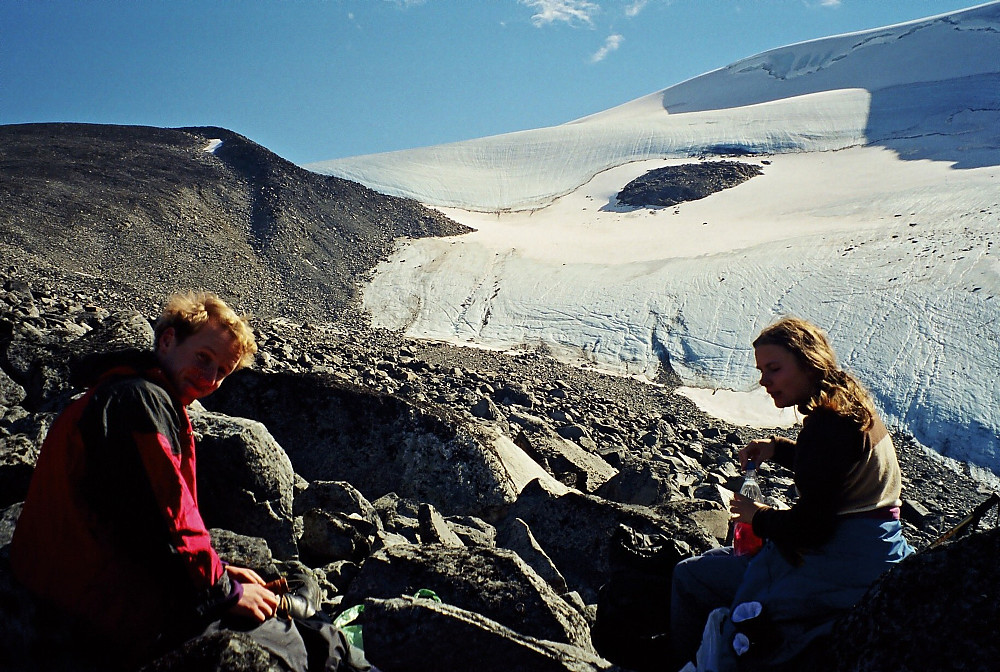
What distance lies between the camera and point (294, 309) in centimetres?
1605

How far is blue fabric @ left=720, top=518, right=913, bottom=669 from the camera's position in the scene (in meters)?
2.79

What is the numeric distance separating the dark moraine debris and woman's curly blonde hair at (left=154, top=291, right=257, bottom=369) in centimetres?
2737

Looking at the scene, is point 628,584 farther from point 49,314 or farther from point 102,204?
point 102,204

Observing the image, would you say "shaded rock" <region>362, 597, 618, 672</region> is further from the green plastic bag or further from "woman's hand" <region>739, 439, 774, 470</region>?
"woman's hand" <region>739, 439, 774, 470</region>

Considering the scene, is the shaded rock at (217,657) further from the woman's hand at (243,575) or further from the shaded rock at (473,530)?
the shaded rock at (473,530)

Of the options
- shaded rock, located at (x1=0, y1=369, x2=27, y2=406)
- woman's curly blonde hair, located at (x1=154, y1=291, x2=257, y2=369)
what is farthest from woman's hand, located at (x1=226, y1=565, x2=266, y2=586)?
shaded rock, located at (x1=0, y1=369, x2=27, y2=406)

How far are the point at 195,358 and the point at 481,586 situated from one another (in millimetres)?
1795

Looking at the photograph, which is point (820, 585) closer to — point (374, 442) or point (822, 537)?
point (822, 537)

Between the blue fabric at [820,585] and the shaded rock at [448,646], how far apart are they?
744 mm

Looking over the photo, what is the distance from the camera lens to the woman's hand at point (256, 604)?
258 centimetres

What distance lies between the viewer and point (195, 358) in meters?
2.78

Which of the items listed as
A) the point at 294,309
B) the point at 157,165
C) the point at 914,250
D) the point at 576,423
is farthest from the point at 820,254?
the point at 157,165

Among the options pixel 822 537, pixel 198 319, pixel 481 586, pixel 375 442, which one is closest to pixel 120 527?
pixel 198 319

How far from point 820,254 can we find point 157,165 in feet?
65.6
